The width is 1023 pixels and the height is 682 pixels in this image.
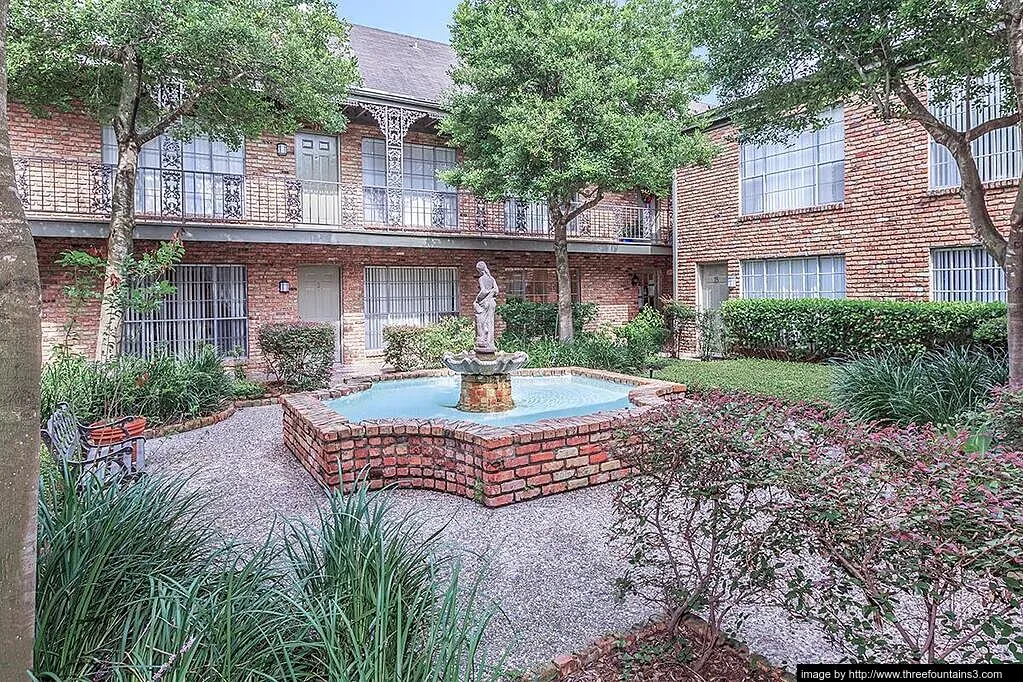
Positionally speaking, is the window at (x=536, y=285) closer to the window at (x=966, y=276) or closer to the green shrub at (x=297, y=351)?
the green shrub at (x=297, y=351)

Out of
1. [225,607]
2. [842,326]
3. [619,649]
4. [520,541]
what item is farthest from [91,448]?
[842,326]

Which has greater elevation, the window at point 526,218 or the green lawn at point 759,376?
the window at point 526,218

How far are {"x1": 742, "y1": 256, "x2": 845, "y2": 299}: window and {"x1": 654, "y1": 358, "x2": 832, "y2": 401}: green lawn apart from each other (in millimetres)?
2069

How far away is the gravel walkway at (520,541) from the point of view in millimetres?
3289

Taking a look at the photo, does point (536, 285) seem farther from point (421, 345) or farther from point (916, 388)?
point (916, 388)

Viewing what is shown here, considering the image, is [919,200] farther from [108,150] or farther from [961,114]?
[108,150]

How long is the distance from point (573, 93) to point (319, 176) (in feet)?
20.6

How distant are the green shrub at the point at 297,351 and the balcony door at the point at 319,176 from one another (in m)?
2.85

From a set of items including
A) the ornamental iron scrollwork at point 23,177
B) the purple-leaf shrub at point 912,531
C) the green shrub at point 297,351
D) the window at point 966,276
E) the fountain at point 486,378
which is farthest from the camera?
the green shrub at point 297,351

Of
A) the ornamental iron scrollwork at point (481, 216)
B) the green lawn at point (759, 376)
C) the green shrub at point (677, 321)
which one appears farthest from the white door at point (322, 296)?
the green shrub at point (677, 321)

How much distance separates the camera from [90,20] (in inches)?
330

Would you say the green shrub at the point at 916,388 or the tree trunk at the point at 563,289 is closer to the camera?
the green shrub at the point at 916,388

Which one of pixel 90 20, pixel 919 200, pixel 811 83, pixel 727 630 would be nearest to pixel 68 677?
pixel 727 630

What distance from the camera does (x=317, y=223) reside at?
13.9 meters
